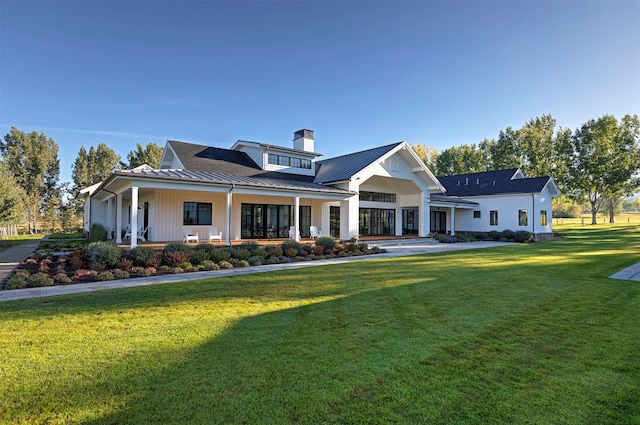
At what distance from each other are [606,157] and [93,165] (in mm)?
60058

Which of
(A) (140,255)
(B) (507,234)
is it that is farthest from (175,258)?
(B) (507,234)

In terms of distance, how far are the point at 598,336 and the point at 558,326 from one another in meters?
0.47

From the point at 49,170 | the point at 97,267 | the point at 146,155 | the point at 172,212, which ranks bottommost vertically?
the point at 97,267

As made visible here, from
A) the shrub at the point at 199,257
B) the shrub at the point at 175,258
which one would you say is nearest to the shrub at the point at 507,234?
the shrub at the point at 199,257

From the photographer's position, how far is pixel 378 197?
23484mm

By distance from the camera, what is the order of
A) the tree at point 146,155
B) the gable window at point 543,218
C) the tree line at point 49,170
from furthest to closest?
the tree at point 146,155 → the tree line at point 49,170 → the gable window at point 543,218

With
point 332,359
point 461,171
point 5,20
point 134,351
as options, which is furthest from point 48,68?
point 461,171

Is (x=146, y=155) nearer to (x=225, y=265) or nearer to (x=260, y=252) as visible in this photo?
(x=260, y=252)

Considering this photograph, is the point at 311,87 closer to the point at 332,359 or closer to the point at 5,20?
the point at 5,20

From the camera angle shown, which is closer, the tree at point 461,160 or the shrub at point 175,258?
the shrub at point 175,258

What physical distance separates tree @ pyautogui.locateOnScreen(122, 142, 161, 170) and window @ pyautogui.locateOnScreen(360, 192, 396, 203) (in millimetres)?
27959

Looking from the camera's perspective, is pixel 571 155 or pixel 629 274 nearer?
pixel 629 274

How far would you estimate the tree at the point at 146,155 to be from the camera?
39.8 m

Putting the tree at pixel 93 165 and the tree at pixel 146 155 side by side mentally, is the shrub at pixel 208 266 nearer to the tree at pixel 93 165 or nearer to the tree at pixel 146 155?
the tree at pixel 146 155
